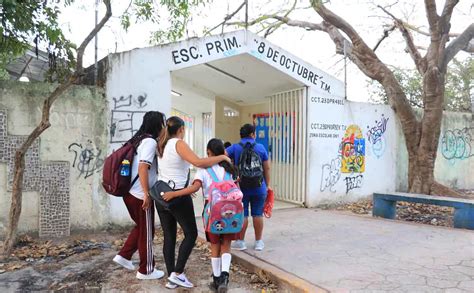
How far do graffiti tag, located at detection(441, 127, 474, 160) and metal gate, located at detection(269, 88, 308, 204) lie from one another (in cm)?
503

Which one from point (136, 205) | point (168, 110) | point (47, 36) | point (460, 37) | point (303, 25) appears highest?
point (303, 25)

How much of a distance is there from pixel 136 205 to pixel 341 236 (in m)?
3.16

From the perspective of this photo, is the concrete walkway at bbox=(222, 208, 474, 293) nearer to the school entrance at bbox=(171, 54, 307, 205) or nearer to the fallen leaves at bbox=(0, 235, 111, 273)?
the school entrance at bbox=(171, 54, 307, 205)

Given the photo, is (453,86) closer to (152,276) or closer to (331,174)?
(331,174)

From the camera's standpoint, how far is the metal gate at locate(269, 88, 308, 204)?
8202 mm

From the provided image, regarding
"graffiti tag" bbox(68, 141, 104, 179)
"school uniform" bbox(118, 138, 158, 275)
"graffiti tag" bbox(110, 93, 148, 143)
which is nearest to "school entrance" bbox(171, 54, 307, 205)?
"graffiti tag" bbox(110, 93, 148, 143)

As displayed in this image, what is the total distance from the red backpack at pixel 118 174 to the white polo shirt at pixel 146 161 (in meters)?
0.04

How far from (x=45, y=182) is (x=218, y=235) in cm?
308

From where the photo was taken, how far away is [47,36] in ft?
16.0

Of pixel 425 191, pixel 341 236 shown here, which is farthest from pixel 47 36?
pixel 425 191

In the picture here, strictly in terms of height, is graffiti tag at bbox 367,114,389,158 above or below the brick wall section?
above

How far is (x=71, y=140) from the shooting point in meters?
5.75

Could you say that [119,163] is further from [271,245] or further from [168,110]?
[168,110]

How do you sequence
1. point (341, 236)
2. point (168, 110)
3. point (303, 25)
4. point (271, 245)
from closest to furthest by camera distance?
point (271, 245) < point (341, 236) < point (168, 110) < point (303, 25)
